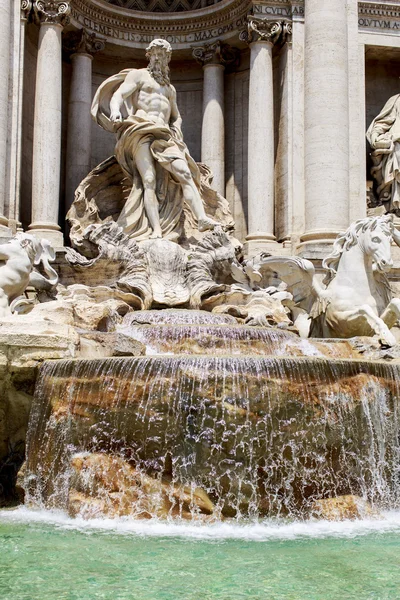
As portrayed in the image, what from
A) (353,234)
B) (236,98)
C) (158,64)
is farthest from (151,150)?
(353,234)

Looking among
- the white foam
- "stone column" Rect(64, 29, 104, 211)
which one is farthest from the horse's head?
"stone column" Rect(64, 29, 104, 211)

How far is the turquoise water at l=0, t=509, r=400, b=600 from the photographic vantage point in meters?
4.80

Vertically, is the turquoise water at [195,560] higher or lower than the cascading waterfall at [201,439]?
lower

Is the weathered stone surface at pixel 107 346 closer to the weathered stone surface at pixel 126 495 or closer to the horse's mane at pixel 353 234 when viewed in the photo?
the weathered stone surface at pixel 126 495

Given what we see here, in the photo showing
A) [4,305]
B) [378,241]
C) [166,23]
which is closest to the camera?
[4,305]

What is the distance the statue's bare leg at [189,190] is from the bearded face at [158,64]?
1.72 metres

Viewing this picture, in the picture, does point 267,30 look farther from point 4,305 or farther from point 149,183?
point 4,305

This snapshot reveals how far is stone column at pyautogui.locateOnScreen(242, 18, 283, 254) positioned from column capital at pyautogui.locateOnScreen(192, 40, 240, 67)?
992 millimetres

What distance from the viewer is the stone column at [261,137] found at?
15.6 meters

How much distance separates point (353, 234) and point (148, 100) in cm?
518

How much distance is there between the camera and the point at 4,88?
14.2m

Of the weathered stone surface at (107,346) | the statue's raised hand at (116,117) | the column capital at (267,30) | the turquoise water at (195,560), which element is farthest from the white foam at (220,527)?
the column capital at (267,30)

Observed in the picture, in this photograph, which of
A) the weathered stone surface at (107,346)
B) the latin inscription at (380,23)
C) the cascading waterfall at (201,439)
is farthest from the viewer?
the latin inscription at (380,23)

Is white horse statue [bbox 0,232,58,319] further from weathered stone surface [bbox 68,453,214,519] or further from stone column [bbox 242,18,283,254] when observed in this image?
stone column [bbox 242,18,283,254]
